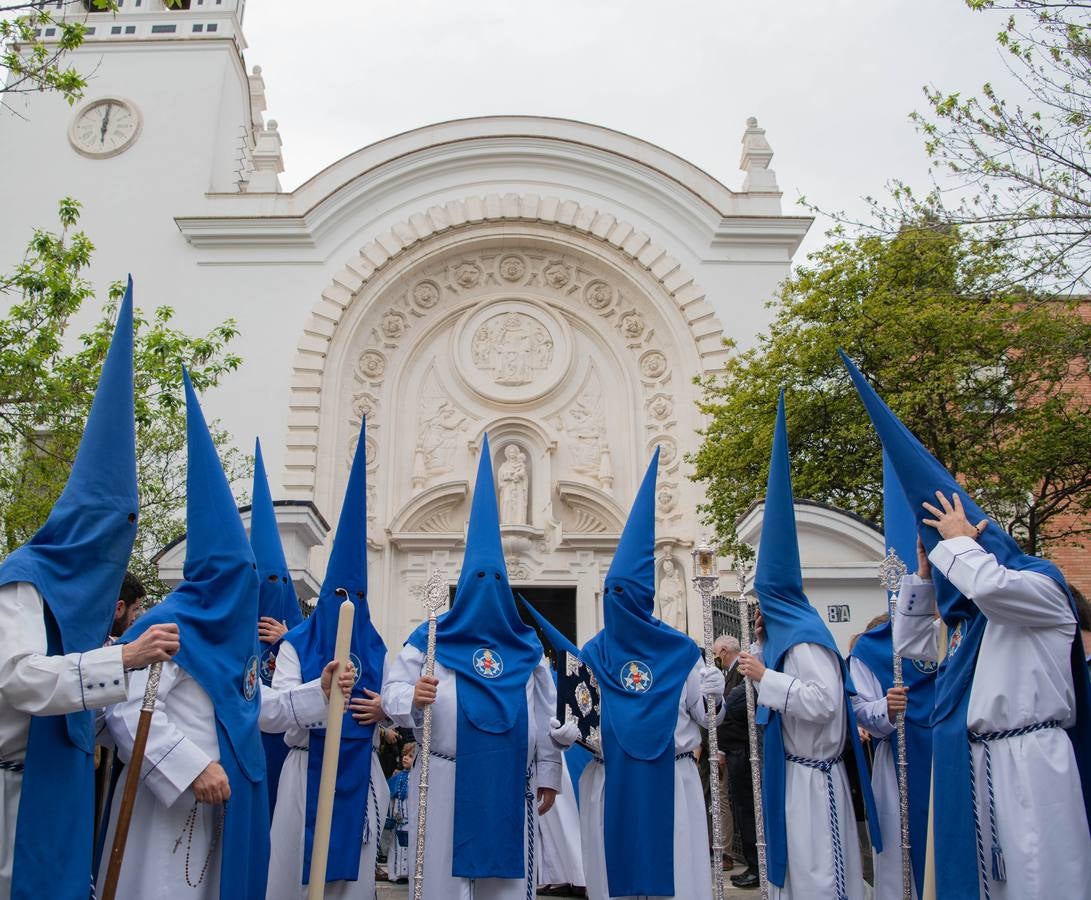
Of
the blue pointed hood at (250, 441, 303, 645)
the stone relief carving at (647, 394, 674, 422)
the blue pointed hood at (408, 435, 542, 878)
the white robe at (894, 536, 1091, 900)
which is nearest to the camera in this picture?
the white robe at (894, 536, 1091, 900)

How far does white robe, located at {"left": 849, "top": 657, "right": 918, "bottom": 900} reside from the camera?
500 cm

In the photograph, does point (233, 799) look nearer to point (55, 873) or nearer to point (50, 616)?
point (55, 873)

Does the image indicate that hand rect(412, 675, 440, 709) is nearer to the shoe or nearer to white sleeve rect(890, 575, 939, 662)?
white sleeve rect(890, 575, 939, 662)

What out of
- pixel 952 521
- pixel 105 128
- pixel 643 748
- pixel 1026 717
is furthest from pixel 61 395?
pixel 105 128

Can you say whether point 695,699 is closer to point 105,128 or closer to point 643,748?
point 643,748

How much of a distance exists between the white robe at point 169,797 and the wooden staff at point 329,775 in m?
0.39

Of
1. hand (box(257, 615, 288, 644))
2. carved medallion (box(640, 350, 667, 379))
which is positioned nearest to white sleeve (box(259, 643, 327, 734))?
hand (box(257, 615, 288, 644))

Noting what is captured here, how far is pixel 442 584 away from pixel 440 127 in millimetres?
13675

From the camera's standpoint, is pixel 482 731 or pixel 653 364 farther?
pixel 653 364

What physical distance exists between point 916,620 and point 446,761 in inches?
92.9

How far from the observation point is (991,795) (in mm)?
3578

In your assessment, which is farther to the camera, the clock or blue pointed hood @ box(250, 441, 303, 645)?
the clock

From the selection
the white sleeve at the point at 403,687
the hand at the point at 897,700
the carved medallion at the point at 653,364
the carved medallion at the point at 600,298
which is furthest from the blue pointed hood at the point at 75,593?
the carved medallion at the point at 600,298

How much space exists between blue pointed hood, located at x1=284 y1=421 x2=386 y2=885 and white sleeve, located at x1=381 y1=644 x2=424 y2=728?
24 centimetres
